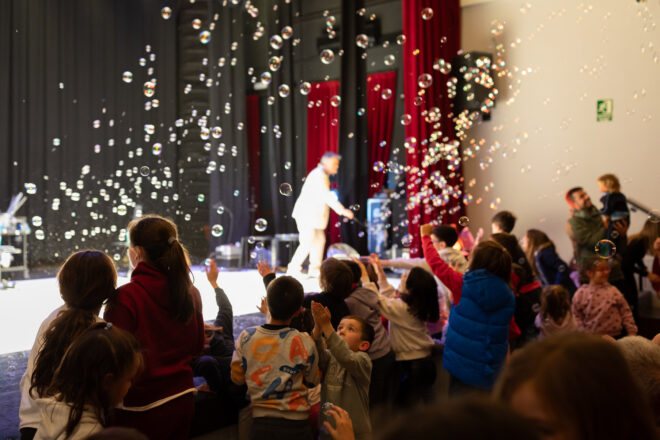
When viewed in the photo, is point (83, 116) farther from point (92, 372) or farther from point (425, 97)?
point (92, 372)

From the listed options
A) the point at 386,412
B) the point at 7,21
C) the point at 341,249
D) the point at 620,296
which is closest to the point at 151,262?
the point at 386,412

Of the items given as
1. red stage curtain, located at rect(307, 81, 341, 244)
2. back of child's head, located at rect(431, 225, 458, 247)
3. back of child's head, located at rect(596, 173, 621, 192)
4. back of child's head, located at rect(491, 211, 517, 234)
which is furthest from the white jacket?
red stage curtain, located at rect(307, 81, 341, 244)

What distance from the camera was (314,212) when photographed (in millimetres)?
7105

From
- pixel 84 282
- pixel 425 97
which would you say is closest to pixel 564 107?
pixel 425 97

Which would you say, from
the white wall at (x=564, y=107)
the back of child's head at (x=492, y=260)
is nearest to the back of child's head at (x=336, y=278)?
the back of child's head at (x=492, y=260)

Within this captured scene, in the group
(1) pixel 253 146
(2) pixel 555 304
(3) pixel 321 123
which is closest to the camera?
(2) pixel 555 304

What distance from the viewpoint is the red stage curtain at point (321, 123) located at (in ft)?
33.8

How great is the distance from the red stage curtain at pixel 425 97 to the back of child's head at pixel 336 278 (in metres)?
5.38

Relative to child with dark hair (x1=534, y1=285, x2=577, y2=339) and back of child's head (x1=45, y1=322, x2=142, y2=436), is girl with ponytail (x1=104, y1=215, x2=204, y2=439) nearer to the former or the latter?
back of child's head (x1=45, y1=322, x2=142, y2=436)

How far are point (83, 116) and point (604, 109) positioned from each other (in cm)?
720

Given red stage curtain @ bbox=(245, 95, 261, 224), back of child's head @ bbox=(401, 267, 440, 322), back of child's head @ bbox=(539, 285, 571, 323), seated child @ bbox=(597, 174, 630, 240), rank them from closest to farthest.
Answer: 1. back of child's head @ bbox=(401, 267, 440, 322)
2. back of child's head @ bbox=(539, 285, 571, 323)
3. seated child @ bbox=(597, 174, 630, 240)
4. red stage curtain @ bbox=(245, 95, 261, 224)

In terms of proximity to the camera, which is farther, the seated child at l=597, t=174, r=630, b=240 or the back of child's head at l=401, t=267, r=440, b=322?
the seated child at l=597, t=174, r=630, b=240

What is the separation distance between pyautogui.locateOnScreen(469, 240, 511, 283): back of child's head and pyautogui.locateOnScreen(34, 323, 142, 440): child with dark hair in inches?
71.8

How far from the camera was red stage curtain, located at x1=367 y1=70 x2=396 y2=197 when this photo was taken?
9.70 m
